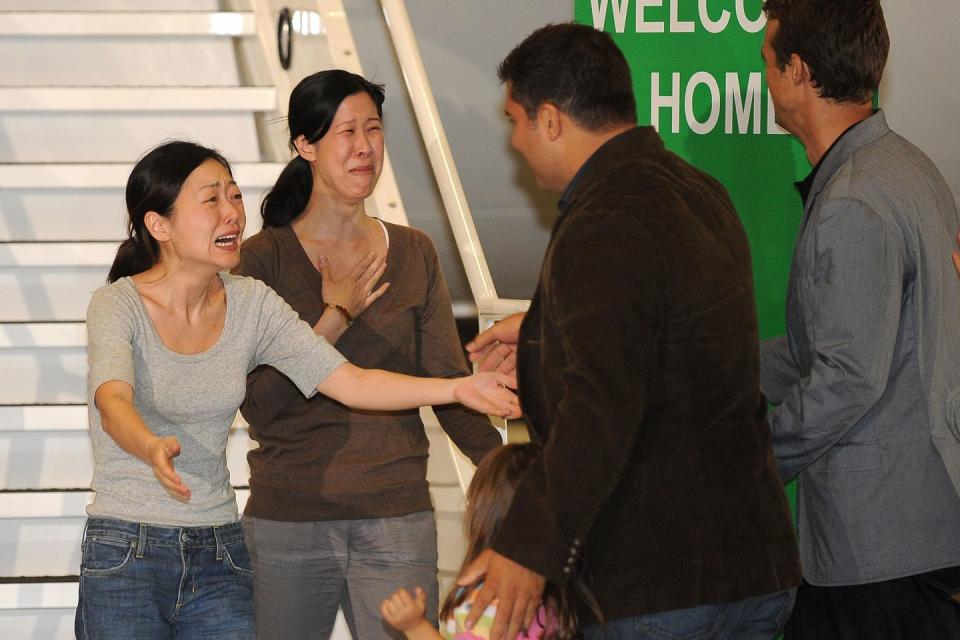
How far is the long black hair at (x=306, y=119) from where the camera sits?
8.01 feet

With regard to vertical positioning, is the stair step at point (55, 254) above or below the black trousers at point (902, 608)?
above

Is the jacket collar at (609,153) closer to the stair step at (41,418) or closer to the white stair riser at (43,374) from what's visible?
the stair step at (41,418)

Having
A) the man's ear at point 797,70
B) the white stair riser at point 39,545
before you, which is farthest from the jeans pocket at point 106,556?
the man's ear at point 797,70

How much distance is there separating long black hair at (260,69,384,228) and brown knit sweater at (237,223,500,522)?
0.06m

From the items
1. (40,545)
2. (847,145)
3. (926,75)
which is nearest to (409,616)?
(847,145)

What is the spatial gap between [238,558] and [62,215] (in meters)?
1.82

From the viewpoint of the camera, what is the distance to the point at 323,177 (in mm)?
2457

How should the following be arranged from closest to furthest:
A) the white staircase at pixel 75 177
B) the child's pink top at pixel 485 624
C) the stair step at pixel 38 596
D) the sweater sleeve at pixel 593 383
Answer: the sweater sleeve at pixel 593 383
the child's pink top at pixel 485 624
the stair step at pixel 38 596
the white staircase at pixel 75 177

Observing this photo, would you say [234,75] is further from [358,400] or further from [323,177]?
[358,400]

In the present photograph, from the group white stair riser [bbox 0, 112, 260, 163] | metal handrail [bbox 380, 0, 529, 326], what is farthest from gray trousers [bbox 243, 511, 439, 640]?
white stair riser [bbox 0, 112, 260, 163]

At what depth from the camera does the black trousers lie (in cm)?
210

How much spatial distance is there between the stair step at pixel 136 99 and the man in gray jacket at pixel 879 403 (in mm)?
1946

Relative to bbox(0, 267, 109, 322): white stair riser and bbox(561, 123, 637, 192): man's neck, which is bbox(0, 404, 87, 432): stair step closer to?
bbox(0, 267, 109, 322): white stair riser

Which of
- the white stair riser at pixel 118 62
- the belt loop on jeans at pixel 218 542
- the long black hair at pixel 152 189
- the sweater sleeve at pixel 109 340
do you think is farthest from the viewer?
the white stair riser at pixel 118 62
